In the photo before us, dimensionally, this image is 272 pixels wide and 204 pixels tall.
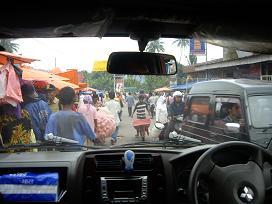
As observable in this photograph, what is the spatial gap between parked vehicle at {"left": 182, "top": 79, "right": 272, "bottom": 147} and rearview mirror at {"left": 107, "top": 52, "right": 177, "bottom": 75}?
351cm

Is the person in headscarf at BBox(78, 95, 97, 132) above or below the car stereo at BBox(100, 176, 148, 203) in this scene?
above

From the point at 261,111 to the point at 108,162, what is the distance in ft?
12.3

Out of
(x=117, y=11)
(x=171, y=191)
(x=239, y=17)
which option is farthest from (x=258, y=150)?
(x=117, y=11)

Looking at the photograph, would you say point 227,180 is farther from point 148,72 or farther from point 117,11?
point 117,11

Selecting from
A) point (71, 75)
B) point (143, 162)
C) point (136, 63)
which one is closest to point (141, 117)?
point (71, 75)

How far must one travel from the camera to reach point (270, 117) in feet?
23.4

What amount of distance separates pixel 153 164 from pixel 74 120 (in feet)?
9.50

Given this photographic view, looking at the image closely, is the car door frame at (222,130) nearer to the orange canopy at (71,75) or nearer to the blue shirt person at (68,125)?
the blue shirt person at (68,125)

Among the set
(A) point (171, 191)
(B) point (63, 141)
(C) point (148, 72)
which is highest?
(C) point (148, 72)

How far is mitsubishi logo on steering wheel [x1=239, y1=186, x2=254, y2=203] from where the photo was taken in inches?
126

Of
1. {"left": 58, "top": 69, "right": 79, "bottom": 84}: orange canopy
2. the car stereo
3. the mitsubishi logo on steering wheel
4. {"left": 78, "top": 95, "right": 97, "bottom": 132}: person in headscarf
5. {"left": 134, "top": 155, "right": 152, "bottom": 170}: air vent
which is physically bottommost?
the car stereo

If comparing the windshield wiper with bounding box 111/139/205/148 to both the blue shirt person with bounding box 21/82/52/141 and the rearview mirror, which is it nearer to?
the rearview mirror

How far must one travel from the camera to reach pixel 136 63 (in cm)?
343

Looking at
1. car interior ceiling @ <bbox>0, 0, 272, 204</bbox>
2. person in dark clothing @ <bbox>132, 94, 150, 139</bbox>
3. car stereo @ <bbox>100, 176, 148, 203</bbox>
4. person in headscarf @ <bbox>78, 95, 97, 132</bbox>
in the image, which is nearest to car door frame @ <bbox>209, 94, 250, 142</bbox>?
person in headscarf @ <bbox>78, 95, 97, 132</bbox>
